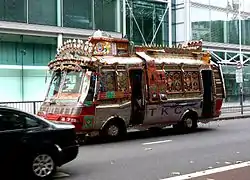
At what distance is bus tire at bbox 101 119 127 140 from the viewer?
15.0 m

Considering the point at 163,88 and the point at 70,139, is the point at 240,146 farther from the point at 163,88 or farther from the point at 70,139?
the point at 70,139

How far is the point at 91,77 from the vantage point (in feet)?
47.8

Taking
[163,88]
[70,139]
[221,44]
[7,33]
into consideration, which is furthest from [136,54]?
[221,44]

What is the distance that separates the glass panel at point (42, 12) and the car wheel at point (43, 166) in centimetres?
1679

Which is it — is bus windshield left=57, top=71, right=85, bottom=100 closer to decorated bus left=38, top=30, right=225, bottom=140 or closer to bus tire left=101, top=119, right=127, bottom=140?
decorated bus left=38, top=30, right=225, bottom=140

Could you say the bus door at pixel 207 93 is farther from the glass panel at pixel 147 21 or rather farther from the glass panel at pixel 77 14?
the glass panel at pixel 147 21

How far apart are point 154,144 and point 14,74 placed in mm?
12484

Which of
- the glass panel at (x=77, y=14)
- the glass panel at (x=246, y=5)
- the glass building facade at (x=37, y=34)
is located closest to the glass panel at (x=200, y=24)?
the glass panel at (x=246, y=5)

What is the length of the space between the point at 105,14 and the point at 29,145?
67.0 feet

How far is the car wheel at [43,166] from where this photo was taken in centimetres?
889

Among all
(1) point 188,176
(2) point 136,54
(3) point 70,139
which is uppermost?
(2) point 136,54

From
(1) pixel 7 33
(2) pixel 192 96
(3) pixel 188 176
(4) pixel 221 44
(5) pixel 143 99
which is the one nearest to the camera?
(3) pixel 188 176

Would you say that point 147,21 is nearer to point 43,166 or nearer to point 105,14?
point 105,14

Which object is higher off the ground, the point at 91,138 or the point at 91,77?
the point at 91,77
